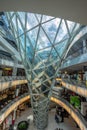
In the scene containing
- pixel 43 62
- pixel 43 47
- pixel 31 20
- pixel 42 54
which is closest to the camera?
pixel 31 20

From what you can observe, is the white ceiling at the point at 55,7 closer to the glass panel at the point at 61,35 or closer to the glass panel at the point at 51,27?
the glass panel at the point at 51,27

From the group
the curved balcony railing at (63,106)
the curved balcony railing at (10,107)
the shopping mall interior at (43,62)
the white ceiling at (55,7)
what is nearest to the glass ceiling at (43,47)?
the shopping mall interior at (43,62)

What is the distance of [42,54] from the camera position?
25.5 m

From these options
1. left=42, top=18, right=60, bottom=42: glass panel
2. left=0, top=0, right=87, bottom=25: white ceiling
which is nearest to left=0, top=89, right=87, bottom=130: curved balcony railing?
left=42, top=18, right=60, bottom=42: glass panel

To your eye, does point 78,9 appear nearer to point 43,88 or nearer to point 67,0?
point 67,0

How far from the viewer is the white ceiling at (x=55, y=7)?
2.89 meters

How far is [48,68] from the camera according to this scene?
87.4 feet

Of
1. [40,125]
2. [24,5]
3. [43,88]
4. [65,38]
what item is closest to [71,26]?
[65,38]

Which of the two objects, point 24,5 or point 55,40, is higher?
point 55,40

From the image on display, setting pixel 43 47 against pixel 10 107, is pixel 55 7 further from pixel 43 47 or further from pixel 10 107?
pixel 10 107

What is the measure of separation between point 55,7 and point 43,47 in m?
21.6

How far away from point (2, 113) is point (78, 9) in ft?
68.8

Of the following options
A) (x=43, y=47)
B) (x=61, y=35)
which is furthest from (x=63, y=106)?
(x=61, y=35)

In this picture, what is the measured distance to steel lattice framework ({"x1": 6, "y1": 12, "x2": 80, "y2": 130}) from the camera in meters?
21.8
